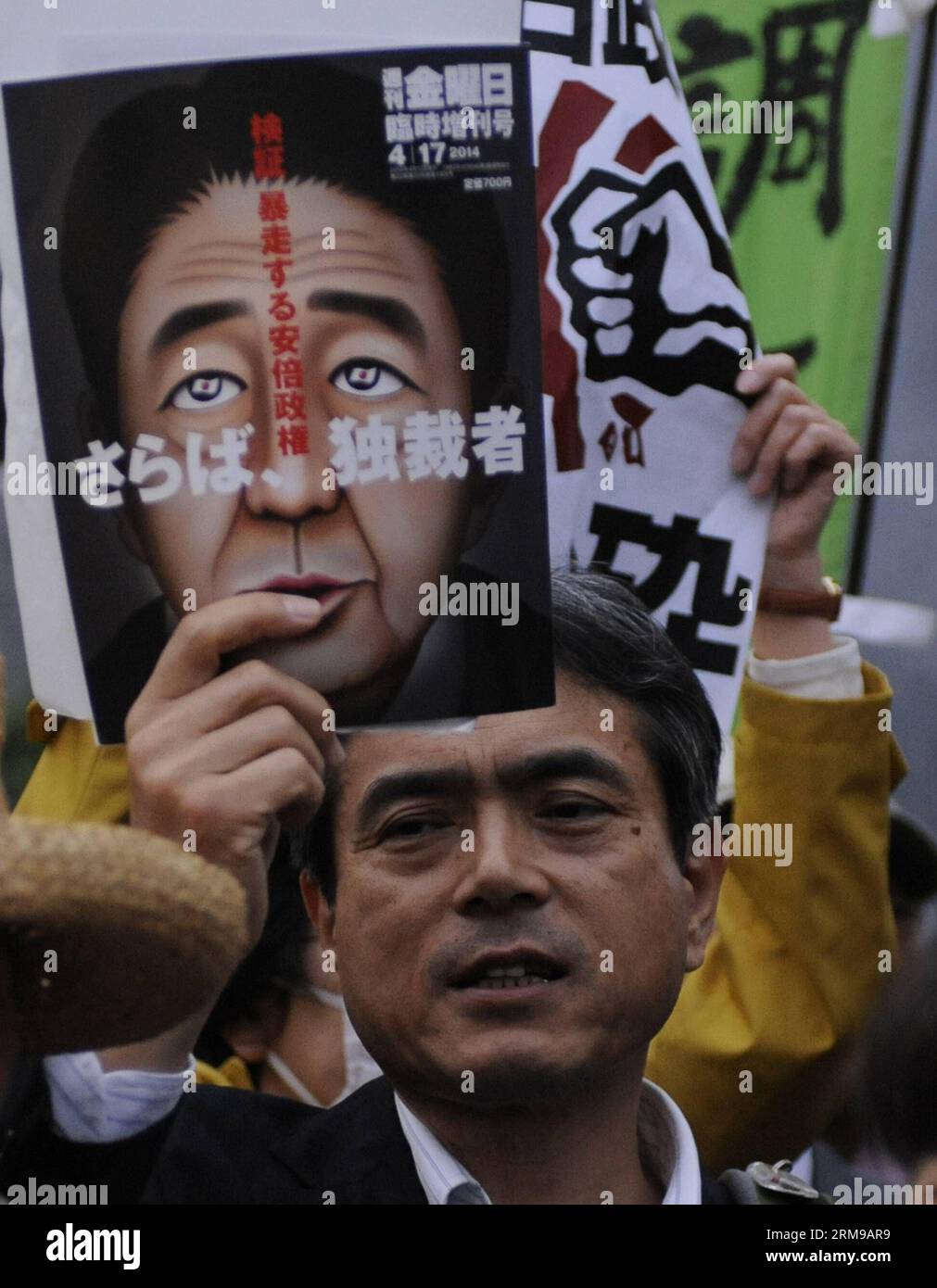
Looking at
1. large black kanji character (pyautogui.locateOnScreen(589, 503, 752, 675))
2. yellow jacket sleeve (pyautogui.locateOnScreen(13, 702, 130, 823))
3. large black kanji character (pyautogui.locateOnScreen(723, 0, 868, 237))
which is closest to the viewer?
yellow jacket sleeve (pyautogui.locateOnScreen(13, 702, 130, 823))

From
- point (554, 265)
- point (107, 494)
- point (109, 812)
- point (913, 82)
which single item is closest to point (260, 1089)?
point (109, 812)

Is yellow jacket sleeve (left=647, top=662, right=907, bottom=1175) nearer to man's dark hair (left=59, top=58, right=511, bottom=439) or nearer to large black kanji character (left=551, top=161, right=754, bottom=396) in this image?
large black kanji character (left=551, top=161, right=754, bottom=396)

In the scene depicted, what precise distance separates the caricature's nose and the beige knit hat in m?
0.31

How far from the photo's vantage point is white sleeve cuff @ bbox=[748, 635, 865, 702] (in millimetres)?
1617

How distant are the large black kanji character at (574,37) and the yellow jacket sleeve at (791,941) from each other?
2.03 ft

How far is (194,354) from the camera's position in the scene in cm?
146

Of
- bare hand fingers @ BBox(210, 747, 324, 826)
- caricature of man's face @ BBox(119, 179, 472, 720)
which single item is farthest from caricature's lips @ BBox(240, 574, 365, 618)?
bare hand fingers @ BBox(210, 747, 324, 826)

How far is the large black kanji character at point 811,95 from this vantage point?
1.89m

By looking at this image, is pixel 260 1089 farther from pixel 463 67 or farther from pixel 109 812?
pixel 463 67

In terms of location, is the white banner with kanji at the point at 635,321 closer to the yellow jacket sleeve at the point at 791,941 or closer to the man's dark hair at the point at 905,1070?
the yellow jacket sleeve at the point at 791,941

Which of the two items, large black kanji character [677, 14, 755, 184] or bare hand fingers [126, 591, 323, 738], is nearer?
bare hand fingers [126, 591, 323, 738]

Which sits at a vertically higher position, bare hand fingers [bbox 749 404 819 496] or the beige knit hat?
bare hand fingers [bbox 749 404 819 496]

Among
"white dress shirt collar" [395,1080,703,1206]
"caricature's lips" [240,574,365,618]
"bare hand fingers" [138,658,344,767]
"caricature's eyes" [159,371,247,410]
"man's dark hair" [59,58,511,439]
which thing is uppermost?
"man's dark hair" [59,58,511,439]
